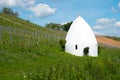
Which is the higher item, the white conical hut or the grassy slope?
the white conical hut

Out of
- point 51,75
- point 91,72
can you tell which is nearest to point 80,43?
point 91,72

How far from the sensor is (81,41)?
57.5 metres

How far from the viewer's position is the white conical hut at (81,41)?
56.9m

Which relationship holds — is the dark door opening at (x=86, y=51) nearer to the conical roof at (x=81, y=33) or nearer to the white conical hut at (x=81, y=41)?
the white conical hut at (x=81, y=41)

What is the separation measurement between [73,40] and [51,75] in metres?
44.0

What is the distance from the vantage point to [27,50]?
41.5 m

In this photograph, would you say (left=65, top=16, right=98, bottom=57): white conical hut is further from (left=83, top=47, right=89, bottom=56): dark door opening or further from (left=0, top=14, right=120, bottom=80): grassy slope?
(left=0, top=14, right=120, bottom=80): grassy slope

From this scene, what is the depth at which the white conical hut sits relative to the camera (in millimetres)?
56875

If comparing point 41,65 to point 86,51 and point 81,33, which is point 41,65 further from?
point 81,33

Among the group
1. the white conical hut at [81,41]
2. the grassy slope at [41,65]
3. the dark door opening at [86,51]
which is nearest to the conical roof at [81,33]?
the white conical hut at [81,41]

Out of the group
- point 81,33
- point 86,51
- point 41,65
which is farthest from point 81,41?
point 41,65

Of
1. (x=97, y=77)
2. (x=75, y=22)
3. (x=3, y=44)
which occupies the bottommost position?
(x=97, y=77)

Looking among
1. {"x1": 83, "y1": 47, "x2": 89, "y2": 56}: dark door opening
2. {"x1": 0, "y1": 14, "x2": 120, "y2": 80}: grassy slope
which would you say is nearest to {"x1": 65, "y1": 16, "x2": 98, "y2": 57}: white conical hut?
{"x1": 83, "y1": 47, "x2": 89, "y2": 56}: dark door opening

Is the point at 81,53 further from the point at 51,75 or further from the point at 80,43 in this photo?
the point at 51,75
